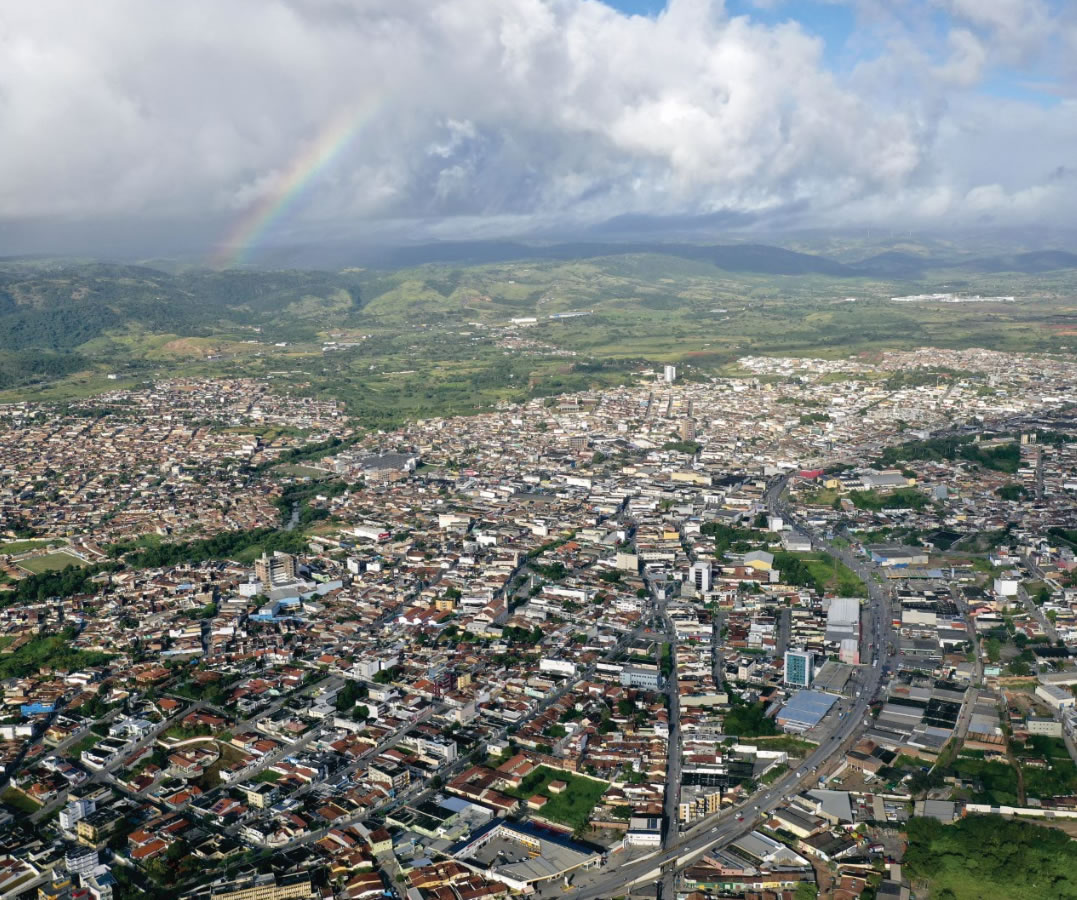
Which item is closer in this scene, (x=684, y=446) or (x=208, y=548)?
(x=208, y=548)

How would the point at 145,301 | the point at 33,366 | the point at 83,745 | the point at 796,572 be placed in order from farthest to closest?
the point at 145,301, the point at 33,366, the point at 796,572, the point at 83,745

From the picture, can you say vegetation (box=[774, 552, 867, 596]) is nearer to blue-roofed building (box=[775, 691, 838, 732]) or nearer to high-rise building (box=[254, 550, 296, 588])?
blue-roofed building (box=[775, 691, 838, 732])

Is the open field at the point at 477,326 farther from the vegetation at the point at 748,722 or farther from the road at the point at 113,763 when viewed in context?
the vegetation at the point at 748,722

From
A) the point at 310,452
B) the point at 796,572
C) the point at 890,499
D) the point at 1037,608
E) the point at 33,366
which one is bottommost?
the point at 1037,608

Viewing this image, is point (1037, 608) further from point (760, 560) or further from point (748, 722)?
point (748, 722)

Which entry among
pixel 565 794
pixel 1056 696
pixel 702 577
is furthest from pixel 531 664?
pixel 1056 696

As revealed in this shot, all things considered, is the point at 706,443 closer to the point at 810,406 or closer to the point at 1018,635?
the point at 810,406

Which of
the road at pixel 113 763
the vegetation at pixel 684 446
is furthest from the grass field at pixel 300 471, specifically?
the road at pixel 113 763

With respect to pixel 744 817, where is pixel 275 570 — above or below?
above

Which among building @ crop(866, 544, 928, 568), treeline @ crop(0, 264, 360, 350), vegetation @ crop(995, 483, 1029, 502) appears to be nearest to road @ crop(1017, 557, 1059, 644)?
building @ crop(866, 544, 928, 568)
